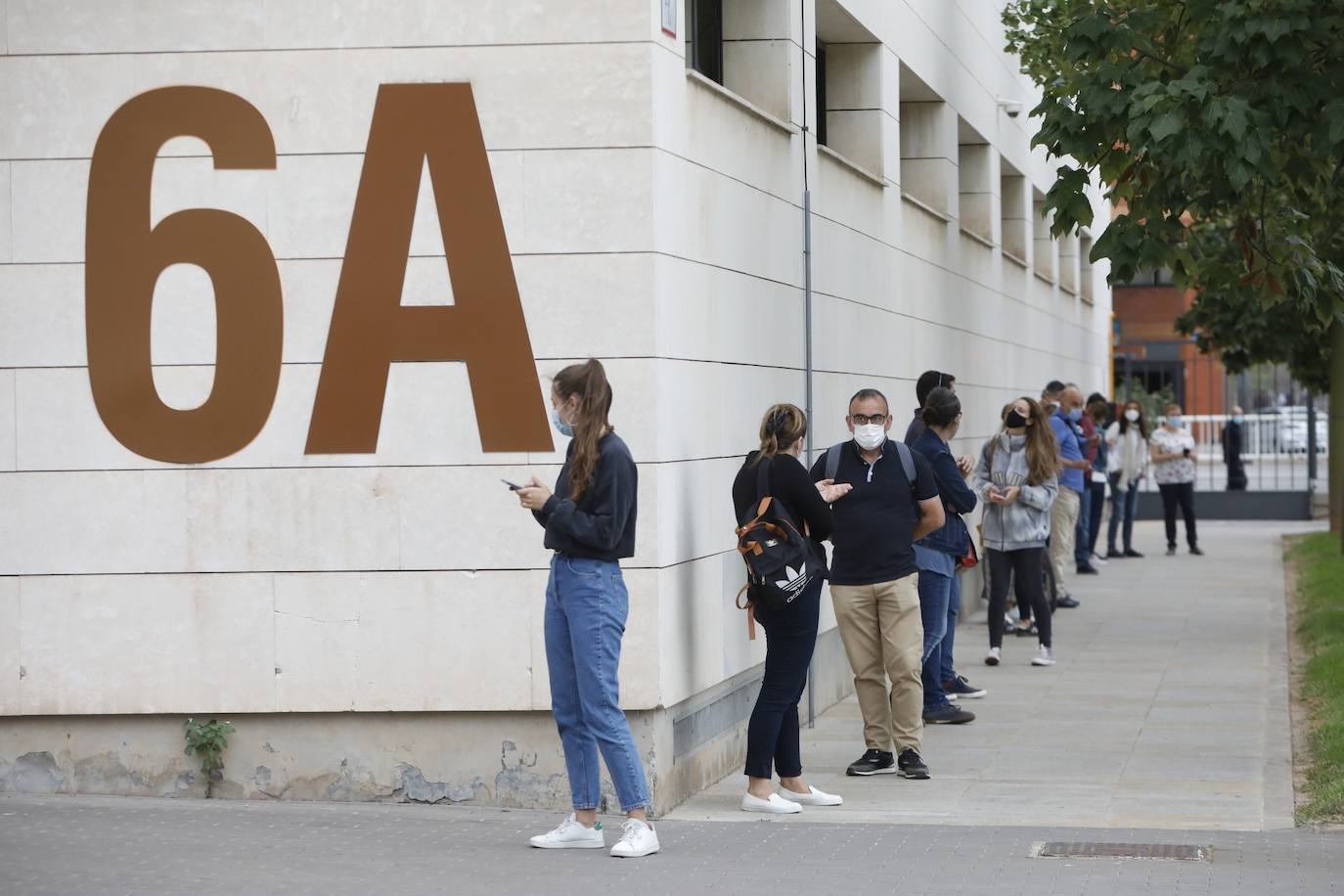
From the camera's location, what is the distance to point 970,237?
59.5ft

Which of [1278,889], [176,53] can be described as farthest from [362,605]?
[1278,889]

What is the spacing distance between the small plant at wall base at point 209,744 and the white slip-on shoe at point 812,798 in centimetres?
242

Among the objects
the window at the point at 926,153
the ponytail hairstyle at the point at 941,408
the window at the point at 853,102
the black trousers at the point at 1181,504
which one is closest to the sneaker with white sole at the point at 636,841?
the ponytail hairstyle at the point at 941,408

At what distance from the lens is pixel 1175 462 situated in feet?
75.5

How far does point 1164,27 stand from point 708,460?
3797 mm

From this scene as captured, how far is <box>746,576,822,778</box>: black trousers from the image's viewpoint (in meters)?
8.38

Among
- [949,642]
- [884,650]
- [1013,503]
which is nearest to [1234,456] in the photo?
[1013,503]

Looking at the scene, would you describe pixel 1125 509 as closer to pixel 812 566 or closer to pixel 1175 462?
pixel 1175 462

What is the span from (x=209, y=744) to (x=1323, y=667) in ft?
24.9

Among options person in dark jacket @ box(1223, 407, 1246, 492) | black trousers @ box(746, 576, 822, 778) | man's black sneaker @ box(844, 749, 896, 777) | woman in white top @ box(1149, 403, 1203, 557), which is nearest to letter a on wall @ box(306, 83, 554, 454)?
black trousers @ box(746, 576, 822, 778)

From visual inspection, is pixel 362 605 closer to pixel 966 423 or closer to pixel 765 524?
pixel 765 524

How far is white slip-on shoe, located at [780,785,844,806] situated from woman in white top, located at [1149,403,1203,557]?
14.9 meters

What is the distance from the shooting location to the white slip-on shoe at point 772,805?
→ 332 inches

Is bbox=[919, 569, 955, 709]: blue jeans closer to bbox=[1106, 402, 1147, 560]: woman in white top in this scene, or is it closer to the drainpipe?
the drainpipe
